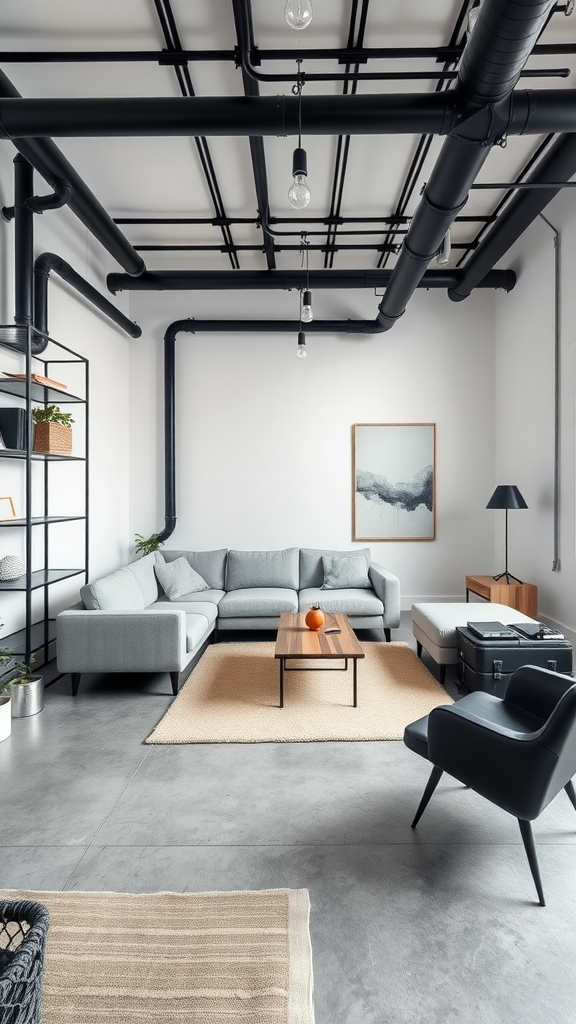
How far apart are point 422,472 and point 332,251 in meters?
2.76

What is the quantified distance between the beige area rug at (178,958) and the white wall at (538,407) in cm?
409

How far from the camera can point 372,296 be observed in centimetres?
672

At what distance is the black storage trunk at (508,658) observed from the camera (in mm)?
3664

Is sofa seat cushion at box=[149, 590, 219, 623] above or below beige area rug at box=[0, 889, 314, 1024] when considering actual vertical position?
above

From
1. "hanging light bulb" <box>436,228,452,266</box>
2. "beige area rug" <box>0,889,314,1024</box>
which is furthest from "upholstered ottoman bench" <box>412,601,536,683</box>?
"hanging light bulb" <box>436,228,452,266</box>

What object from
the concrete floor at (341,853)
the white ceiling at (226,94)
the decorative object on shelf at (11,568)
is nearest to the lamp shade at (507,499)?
the white ceiling at (226,94)

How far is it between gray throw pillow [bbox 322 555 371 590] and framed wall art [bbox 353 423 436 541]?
2.77ft

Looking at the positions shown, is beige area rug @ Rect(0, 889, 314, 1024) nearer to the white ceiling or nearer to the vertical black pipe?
the vertical black pipe

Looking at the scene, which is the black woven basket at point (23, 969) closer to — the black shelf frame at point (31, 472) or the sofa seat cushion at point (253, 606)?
the black shelf frame at point (31, 472)

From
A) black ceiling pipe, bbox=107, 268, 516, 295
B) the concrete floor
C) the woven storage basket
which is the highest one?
black ceiling pipe, bbox=107, 268, 516, 295

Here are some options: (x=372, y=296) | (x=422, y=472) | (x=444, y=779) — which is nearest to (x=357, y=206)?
(x=372, y=296)

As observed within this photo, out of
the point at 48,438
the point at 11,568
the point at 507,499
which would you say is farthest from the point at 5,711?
the point at 507,499

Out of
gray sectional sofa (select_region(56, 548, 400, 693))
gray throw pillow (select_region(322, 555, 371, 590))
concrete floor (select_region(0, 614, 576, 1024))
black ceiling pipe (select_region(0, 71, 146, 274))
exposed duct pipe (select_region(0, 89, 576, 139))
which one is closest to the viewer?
concrete floor (select_region(0, 614, 576, 1024))

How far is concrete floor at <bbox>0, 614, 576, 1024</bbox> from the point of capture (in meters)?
1.65
